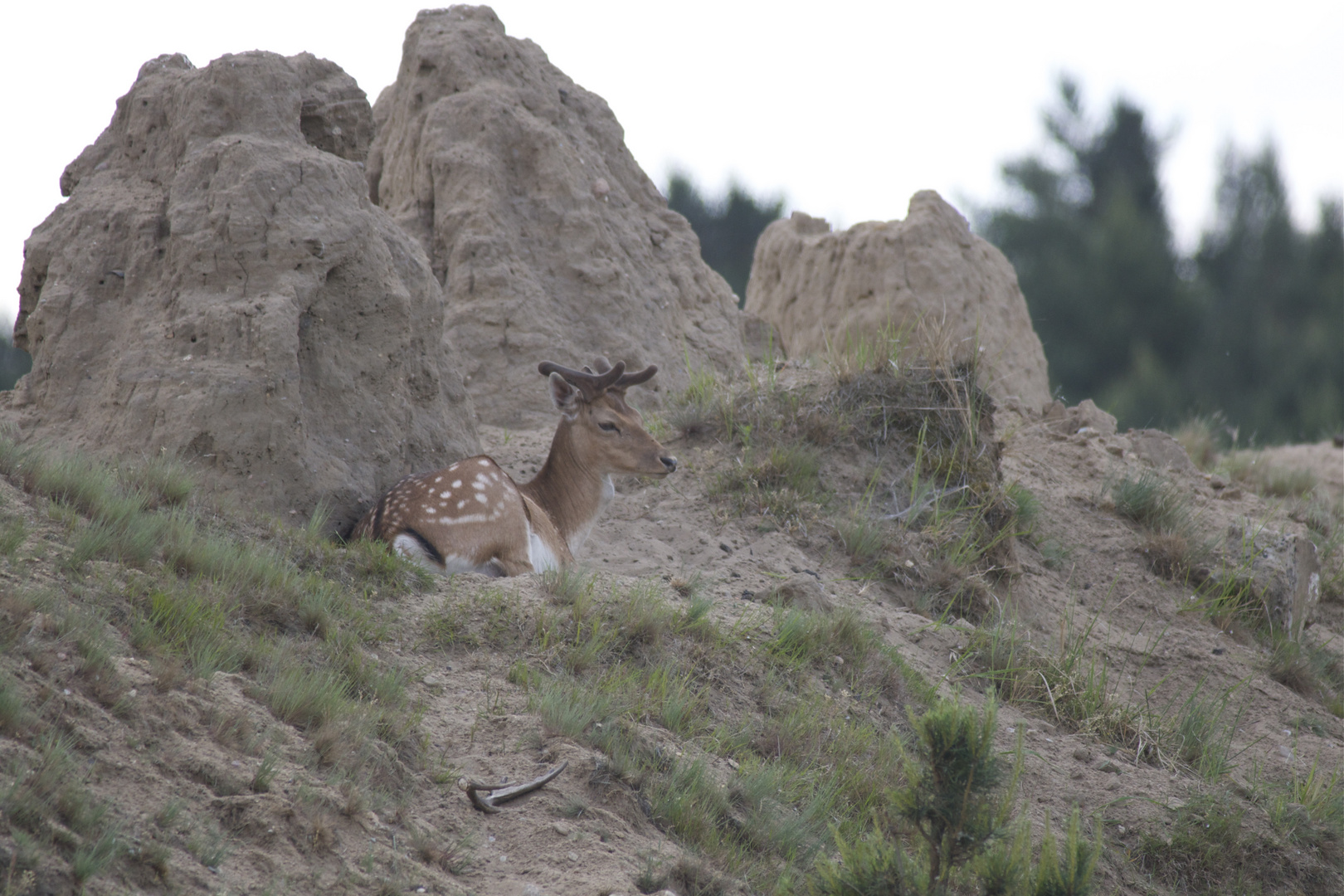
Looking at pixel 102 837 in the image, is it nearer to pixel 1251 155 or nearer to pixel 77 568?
pixel 77 568

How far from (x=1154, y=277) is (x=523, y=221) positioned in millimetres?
31218

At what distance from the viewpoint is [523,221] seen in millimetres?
9812

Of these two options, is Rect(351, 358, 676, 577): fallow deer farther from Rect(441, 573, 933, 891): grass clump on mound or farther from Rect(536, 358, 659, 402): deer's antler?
Rect(441, 573, 933, 891): grass clump on mound

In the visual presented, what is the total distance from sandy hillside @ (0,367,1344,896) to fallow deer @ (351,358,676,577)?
0.37 m

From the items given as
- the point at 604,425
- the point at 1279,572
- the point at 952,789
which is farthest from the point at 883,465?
the point at 952,789

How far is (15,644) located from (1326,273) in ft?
131

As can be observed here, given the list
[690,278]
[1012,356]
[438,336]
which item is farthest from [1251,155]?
[438,336]

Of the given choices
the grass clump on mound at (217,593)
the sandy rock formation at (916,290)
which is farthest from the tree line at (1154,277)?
the grass clump on mound at (217,593)

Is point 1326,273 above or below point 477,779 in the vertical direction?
above

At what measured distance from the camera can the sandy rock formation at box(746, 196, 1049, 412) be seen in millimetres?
11539

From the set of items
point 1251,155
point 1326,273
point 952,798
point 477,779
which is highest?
point 1251,155

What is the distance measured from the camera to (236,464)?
20.1 ft

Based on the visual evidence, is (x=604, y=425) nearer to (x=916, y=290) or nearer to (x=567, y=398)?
(x=567, y=398)

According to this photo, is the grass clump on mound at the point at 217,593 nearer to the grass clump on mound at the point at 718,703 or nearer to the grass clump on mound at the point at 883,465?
the grass clump on mound at the point at 718,703
